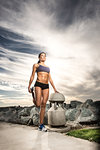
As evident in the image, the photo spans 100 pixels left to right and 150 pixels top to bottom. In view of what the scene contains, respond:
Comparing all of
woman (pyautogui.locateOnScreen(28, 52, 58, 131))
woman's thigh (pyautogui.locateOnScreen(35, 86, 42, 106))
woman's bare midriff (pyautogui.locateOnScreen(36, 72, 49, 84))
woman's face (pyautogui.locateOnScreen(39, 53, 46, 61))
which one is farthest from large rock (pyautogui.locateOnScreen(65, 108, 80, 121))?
woman's face (pyautogui.locateOnScreen(39, 53, 46, 61))

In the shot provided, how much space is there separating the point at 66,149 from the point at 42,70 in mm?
2836

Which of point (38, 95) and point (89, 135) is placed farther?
point (38, 95)

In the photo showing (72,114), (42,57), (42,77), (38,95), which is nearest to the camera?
(38,95)

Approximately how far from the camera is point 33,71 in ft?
17.3

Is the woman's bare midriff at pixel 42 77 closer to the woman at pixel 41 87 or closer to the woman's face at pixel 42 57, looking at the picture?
the woman at pixel 41 87

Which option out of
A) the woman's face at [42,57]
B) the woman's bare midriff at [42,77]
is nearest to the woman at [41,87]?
the woman's bare midriff at [42,77]

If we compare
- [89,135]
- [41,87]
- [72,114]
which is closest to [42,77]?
[41,87]

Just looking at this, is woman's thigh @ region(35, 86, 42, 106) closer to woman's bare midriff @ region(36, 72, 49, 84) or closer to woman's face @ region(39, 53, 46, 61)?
woman's bare midriff @ region(36, 72, 49, 84)

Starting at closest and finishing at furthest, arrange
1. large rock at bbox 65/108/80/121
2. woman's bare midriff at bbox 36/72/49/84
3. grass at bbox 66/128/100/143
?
1. grass at bbox 66/128/100/143
2. woman's bare midriff at bbox 36/72/49/84
3. large rock at bbox 65/108/80/121

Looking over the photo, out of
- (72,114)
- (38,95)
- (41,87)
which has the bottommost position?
(72,114)

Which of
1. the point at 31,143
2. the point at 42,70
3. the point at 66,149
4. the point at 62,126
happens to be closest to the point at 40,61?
the point at 42,70

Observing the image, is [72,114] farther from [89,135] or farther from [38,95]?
[89,135]

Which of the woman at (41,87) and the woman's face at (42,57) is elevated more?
the woman's face at (42,57)

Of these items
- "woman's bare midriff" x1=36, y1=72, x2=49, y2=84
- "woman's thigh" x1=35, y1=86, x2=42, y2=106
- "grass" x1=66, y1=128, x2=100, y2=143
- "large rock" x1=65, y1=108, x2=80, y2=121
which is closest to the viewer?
"grass" x1=66, y1=128, x2=100, y2=143
